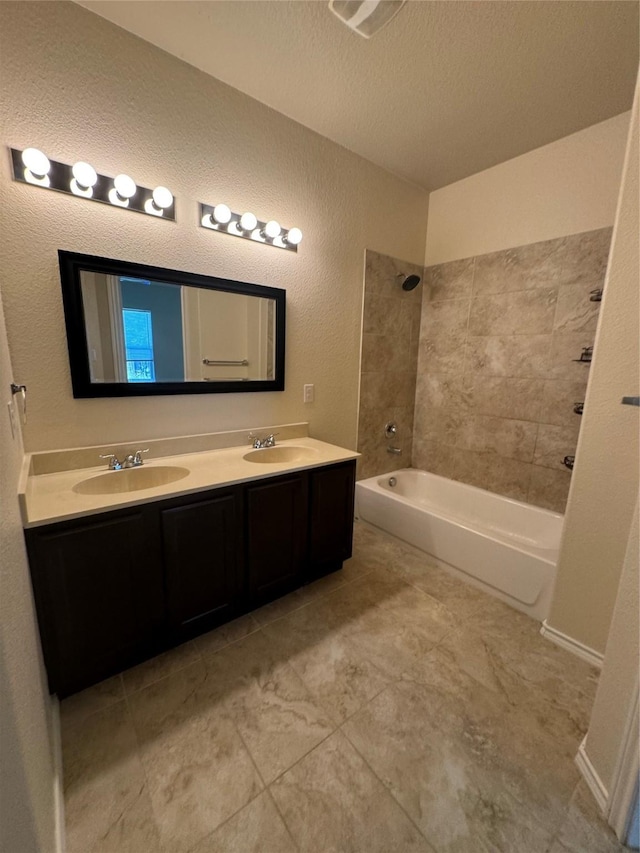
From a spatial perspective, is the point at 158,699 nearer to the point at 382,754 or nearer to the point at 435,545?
the point at 382,754

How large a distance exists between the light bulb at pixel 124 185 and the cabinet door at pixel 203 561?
1.37 metres

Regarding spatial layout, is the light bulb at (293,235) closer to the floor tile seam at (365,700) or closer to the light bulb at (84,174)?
the light bulb at (84,174)

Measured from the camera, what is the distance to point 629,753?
0.93 metres

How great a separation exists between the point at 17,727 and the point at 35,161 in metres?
1.77

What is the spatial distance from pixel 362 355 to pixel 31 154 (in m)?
1.97

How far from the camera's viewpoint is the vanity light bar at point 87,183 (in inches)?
51.2

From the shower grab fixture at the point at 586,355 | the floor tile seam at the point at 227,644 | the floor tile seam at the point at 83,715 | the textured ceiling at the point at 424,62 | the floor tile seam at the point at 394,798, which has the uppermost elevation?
the textured ceiling at the point at 424,62

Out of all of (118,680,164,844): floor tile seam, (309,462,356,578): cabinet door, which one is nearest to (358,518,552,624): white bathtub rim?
(309,462,356,578): cabinet door

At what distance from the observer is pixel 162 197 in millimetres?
1562

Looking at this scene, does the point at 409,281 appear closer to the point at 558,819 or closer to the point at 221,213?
the point at 221,213

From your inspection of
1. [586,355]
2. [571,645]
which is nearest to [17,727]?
[571,645]

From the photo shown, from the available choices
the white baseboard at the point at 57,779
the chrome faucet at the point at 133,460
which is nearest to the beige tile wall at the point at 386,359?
the chrome faucet at the point at 133,460

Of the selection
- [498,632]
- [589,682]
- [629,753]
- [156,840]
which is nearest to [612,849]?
[629,753]

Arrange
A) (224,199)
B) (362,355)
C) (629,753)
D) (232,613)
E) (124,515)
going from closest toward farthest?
(629,753) < (124,515) < (232,613) < (224,199) < (362,355)
